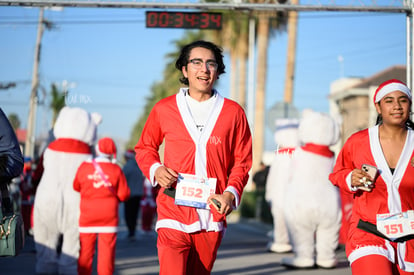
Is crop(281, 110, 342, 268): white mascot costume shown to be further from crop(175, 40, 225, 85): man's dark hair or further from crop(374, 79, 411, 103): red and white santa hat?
crop(175, 40, 225, 85): man's dark hair

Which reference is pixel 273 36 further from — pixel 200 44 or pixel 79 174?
pixel 200 44

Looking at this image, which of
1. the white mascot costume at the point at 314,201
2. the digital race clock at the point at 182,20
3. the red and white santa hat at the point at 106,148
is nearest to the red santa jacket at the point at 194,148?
the red and white santa hat at the point at 106,148

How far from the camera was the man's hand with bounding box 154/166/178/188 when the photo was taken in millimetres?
4875

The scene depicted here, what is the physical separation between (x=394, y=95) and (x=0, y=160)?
2717 millimetres

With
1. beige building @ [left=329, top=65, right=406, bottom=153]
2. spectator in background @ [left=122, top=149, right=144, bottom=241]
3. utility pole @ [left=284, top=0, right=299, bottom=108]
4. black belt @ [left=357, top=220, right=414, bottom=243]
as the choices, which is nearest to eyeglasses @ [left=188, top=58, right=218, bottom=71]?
black belt @ [left=357, top=220, right=414, bottom=243]

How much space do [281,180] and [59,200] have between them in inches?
198

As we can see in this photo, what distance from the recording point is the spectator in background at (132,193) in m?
16.9

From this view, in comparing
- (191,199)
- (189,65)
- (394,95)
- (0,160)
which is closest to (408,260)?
(394,95)

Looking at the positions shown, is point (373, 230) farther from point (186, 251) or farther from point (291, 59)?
point (291, 59)

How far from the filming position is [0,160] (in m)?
4.77

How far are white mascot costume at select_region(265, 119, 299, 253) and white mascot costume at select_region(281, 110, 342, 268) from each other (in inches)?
77.5

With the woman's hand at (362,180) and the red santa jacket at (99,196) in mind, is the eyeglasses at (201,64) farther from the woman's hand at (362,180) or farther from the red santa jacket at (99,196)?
the red santa jacket at (99,196)

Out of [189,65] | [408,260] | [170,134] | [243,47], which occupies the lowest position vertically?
[408,260]

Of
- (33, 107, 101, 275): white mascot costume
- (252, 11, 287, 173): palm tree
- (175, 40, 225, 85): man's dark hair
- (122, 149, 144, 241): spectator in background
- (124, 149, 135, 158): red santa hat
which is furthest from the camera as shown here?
(252, 11, 287, 173): palm tree
